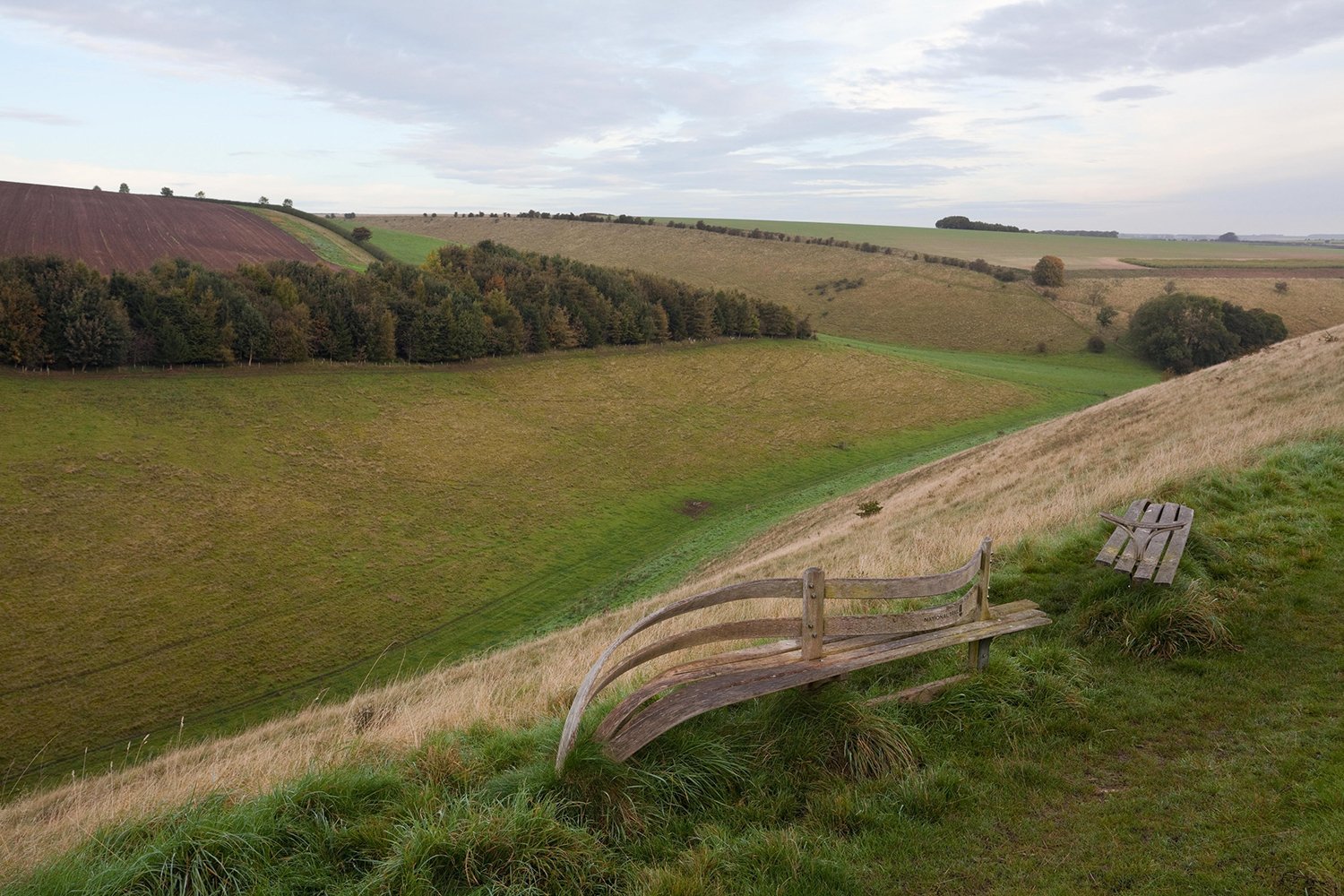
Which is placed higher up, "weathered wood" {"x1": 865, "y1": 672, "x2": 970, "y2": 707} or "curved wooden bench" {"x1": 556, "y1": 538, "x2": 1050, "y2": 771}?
"curved wooden bench" {"x1": 556, "y1": 538, "x2": 1050, "y2": 771}

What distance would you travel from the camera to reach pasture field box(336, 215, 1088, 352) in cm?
8238

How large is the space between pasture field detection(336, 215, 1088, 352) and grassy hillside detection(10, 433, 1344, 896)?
75.6 metres

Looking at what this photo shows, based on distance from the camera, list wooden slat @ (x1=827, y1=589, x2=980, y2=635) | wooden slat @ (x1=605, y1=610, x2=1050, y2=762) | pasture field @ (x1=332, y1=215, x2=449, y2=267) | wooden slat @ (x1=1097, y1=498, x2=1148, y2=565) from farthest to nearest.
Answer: pasture field @ (x1=332, y1=215, x2=449, y2=267)
wooden slat @ (x1=1097, y1=498, x2=1148, y2=565)
wooden slat @ (x1=827, y1=589, x2=980, y2=635)
wooden slat @ (x1=605, y1=610, x2=1050, y2=762)

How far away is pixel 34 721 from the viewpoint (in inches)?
813

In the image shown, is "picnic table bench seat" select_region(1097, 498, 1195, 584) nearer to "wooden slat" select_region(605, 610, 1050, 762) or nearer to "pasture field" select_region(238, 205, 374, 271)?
"wooden slat" select_region(605, 610, 1050, 762)

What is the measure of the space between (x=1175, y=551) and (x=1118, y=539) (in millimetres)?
670

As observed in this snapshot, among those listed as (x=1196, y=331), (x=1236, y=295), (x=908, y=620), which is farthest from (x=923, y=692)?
(x=1236, y=295)

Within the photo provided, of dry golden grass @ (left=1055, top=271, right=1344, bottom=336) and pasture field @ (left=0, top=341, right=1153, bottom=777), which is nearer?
pasture field @ (left=0, top=341, right=1153, bottom=777)

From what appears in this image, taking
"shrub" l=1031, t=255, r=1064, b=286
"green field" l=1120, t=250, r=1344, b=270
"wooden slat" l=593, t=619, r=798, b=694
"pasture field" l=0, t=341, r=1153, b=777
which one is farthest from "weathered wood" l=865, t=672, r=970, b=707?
"green field" l=1120, t=250, r=1344, b=270

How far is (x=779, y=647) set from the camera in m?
6.49

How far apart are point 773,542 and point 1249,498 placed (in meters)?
Result: 19.0

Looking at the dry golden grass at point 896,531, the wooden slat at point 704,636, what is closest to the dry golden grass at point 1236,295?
the dry golden grass at point 896,531

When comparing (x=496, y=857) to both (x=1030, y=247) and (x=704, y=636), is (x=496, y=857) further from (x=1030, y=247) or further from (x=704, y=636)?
(x=1030, y=247)

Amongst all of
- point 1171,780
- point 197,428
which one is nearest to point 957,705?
point 1171,780
